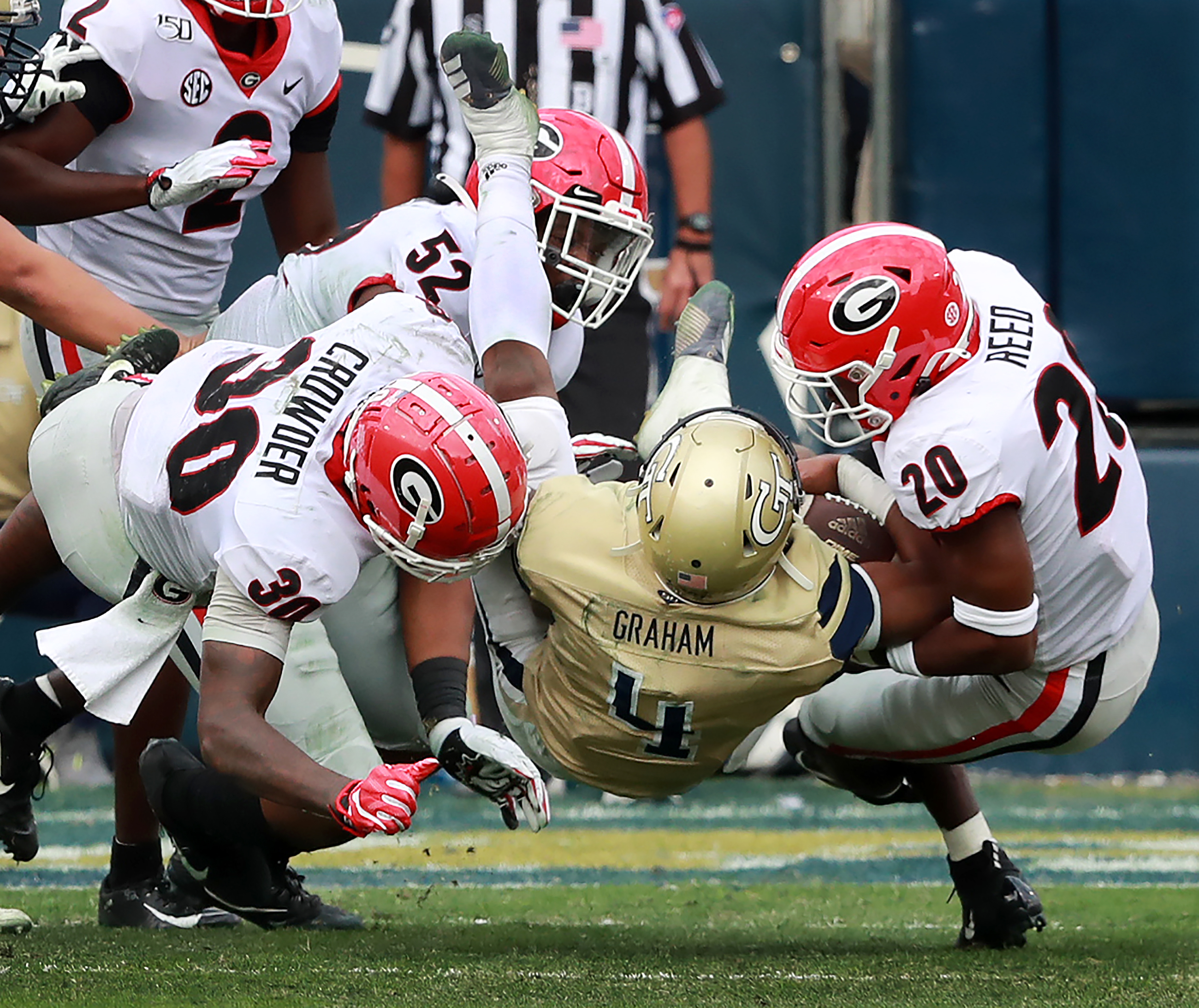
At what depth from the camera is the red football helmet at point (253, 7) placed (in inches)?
164

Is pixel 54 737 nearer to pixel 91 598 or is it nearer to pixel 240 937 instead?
pixel 91 598

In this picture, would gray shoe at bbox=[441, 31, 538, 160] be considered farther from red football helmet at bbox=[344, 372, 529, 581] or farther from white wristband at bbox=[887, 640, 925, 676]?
white wristband at bbox=[887, 640, 925, 676]

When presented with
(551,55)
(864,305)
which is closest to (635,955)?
(864,305)

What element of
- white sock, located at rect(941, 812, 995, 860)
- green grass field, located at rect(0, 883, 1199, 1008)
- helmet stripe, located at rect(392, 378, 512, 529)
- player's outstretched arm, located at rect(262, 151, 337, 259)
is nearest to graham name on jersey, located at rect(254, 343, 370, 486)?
helmet stripe, located at rect(392, 378, 512, 529)

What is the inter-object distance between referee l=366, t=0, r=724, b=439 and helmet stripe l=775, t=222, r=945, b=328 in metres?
2.31

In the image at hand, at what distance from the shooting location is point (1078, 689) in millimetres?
3539

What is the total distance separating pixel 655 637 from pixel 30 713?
138 centimetres

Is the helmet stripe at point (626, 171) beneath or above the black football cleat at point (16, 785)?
above

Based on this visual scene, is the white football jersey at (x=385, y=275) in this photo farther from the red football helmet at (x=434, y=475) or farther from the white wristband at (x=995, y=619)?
the white wristband at (x=995, y=619)

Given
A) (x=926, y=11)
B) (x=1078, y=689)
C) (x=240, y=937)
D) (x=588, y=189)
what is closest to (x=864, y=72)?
(x=926, y=11)

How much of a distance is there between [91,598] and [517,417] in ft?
10.0

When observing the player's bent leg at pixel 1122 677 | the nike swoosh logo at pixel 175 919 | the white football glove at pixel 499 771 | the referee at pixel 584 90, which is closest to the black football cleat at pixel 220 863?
the nike swoosh logo at pixel 175 919

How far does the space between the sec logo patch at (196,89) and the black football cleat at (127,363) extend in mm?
744

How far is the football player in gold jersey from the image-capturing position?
10.00 feet
